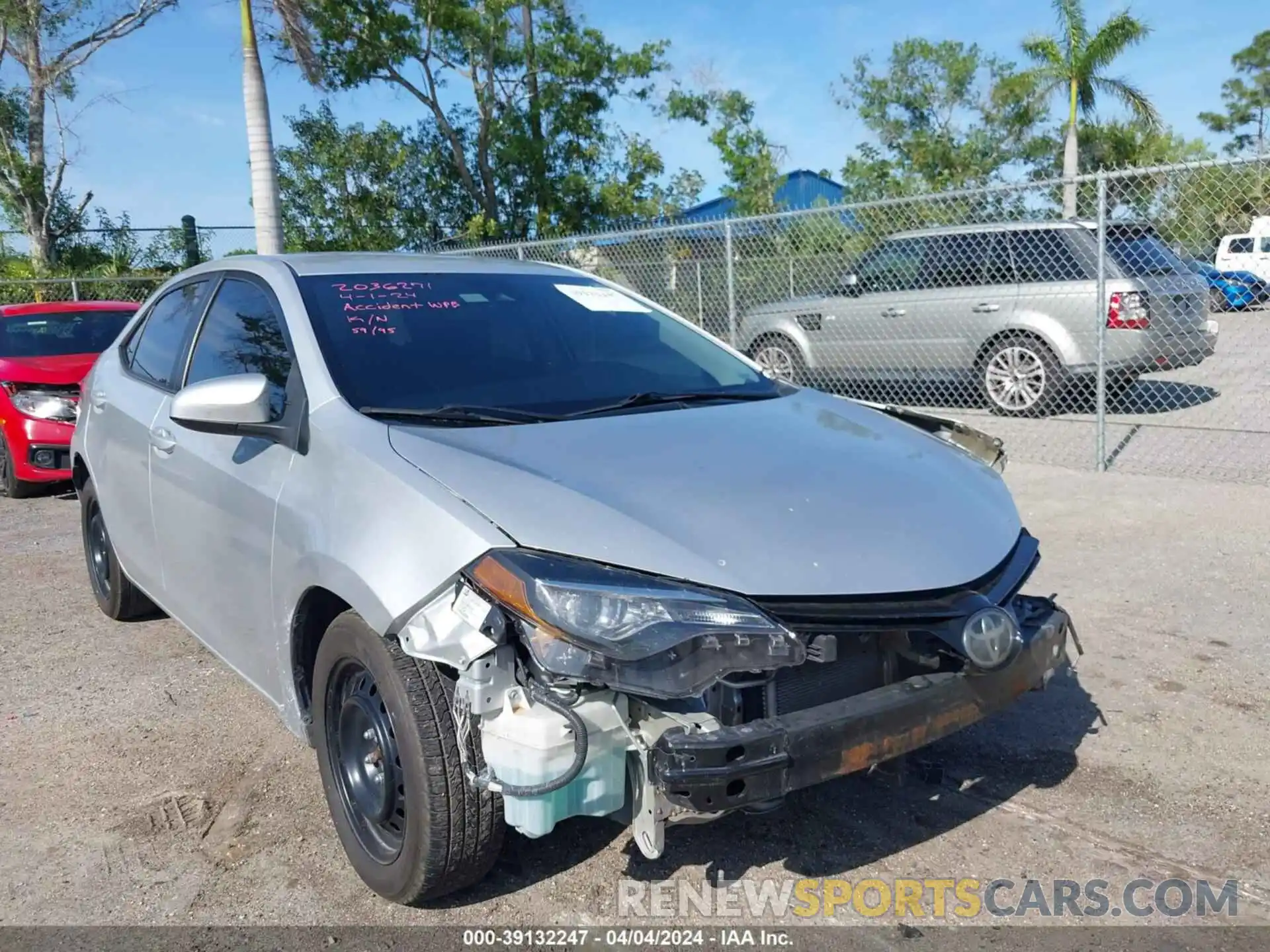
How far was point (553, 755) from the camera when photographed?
84.3 inches

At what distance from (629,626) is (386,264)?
2045 mm

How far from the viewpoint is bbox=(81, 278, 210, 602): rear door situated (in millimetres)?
3904

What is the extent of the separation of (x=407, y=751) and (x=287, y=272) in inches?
69.8

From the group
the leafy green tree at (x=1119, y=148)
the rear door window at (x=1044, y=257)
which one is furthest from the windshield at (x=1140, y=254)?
the leafy green tree at (x=1119, y=148)

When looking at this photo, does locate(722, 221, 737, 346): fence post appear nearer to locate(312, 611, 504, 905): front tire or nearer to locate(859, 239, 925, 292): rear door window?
locate(859, 239, 925, 292): rear door window

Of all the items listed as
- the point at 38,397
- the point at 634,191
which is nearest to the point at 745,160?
the point at 634,191

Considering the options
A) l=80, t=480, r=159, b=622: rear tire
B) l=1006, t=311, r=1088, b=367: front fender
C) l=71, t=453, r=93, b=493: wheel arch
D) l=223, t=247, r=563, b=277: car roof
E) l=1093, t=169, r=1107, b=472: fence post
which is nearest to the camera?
l=223, t=247, r=563, b=277: car roof

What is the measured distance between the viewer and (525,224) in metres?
21.1

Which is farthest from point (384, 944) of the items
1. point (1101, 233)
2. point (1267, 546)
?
point (1101, 233)

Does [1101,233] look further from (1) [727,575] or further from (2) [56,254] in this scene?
(2) [56,254]

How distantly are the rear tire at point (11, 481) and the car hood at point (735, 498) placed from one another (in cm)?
647

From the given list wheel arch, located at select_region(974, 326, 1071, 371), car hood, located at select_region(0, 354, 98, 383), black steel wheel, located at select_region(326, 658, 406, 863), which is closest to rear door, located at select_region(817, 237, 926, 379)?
wheel arch, located at select_region(974, 326, 1071, 371)

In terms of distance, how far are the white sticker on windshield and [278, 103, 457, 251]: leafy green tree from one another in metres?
15.9

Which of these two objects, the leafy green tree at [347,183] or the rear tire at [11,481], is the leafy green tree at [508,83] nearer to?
the leafy green tree at [347,183]
